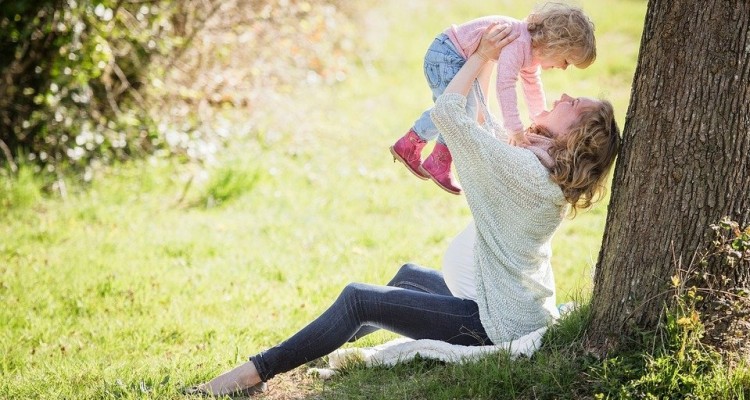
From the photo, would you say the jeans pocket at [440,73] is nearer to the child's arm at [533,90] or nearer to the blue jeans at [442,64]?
the blue jeans at [442,64]

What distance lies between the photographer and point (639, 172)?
302 cm

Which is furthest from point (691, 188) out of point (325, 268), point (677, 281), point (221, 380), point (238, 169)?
point (238, 169)

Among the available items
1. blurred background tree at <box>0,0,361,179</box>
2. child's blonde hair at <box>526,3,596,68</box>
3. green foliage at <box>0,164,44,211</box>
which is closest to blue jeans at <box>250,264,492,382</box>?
child's blonde hair at <box>526,3,596,68</box>

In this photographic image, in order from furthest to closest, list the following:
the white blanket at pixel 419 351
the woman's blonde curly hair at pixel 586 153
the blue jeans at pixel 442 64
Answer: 1. the blue jeans at pixel 442 64
2. the white blanket at pixel 419 351
3. the woman's blonde curly hair at pixel 586 153

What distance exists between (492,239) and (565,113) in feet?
1.88

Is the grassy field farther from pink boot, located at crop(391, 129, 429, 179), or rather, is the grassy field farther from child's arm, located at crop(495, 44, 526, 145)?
pink boot, located at crop(391, 129, 429, 179)

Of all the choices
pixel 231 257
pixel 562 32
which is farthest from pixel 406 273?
pixel 231 257

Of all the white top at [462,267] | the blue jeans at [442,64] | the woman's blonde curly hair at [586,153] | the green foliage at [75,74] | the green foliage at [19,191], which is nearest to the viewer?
the woman's blonde curly hair at [586,153]

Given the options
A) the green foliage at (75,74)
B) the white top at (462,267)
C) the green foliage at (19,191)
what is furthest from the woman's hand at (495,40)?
the green foliage at (19,191)

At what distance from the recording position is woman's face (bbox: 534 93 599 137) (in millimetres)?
3189

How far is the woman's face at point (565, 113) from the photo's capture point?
126 inches

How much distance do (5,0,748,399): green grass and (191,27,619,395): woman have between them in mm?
180

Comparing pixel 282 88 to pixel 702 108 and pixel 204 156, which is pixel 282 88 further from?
pixel 702 108

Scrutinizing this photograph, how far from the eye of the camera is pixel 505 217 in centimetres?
321
